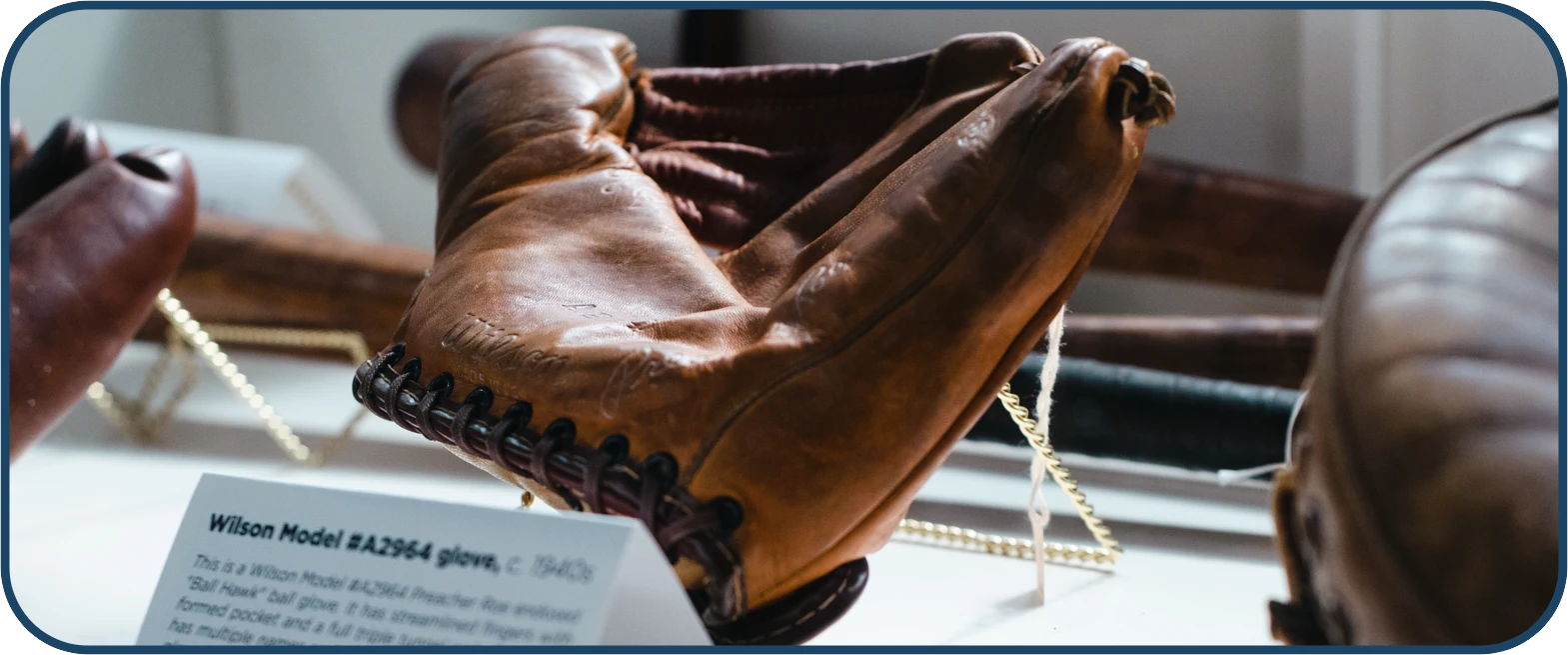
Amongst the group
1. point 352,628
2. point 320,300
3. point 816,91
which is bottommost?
point 320,300

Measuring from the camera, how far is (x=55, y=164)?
1072mm

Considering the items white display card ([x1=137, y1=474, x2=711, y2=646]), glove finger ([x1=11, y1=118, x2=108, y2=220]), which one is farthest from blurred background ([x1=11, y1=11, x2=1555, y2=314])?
white display card ([x1=137, y1=474, x2=711, y2=646])

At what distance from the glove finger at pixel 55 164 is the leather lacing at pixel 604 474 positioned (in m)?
0.65

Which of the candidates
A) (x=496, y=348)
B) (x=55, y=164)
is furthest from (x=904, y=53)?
(x=496, y=348)

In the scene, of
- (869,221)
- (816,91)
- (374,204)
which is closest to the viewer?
(869,221)

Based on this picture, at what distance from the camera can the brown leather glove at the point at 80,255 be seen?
914 millimetres

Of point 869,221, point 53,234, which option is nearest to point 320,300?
point 53,234

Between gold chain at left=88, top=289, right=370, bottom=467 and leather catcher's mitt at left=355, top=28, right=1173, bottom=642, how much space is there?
24.4 inches

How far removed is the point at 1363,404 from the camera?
0.40m

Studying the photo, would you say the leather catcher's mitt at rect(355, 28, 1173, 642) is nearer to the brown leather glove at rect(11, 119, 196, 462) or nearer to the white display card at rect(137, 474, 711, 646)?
the white display card at rect(137, 474, 711, 646)

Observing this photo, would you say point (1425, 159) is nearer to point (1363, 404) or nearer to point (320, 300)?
point (1363, 404)

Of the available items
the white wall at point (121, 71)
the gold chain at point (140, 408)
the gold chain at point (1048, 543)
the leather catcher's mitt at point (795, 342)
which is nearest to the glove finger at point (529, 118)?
the leather catcher's mitt at point (795, 342)

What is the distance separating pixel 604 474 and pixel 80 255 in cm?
66

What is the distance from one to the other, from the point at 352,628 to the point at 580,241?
254 mm
